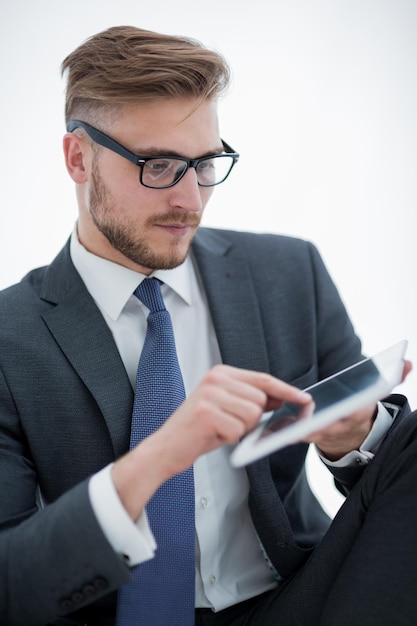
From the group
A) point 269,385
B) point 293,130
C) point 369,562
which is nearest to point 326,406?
point 269,385

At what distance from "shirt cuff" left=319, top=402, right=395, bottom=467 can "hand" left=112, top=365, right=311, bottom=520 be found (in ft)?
1.32

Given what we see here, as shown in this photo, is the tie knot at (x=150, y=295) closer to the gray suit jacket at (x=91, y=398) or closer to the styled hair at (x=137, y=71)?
the gray suit jacket at (x=91, y=398)

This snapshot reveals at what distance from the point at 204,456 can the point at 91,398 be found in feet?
1.02

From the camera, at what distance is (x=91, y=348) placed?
1.72 meters

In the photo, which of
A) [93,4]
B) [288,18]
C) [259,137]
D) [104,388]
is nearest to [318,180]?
[259,137]

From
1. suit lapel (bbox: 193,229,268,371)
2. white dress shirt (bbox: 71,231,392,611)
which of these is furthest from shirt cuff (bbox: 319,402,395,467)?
suit lapel (bbox: 193,229,268,371)

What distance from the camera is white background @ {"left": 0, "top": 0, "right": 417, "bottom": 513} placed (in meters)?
2.63

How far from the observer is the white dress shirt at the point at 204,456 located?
5.73 ft

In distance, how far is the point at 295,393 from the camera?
1.31 m

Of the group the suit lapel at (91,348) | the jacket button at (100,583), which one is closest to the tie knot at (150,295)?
the suit lapel at (91,348)

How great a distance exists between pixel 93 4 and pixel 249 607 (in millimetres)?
2045

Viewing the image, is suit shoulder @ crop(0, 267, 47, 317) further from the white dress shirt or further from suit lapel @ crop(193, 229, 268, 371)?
suit lapel @ crop(193, 229, 268, 371)

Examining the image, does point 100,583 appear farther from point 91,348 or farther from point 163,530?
point 91,348

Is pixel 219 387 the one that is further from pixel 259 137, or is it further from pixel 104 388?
pixel 259 137
